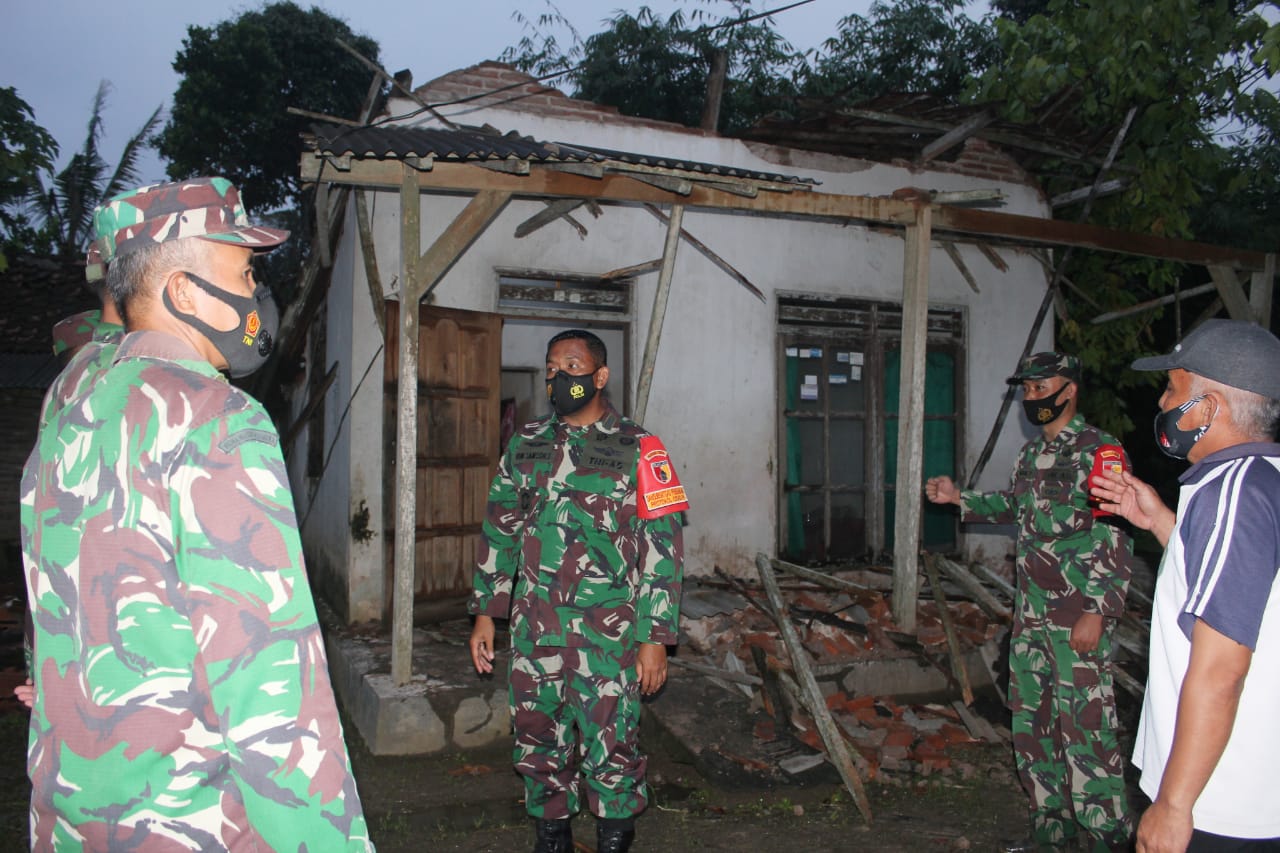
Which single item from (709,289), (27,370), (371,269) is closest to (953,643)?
(709,289)

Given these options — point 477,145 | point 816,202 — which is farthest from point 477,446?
point 816,202

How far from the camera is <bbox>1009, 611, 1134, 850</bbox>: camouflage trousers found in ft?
11.5

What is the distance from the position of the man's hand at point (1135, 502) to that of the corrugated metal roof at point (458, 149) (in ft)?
9.79

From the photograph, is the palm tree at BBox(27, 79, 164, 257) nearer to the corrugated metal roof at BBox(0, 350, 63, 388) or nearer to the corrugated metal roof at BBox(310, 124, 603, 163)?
the corrugated metal roof at BBox(0, 350, 63, 388)

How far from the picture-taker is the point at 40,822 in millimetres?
1405

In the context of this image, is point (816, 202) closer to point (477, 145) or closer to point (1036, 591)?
point (477, 145)

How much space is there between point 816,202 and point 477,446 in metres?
2.91

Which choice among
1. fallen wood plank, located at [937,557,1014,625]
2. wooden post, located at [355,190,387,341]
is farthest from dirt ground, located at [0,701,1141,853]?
wooden post, located at [355,190,387,341]

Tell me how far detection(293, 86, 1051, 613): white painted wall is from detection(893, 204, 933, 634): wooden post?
181 centimetres

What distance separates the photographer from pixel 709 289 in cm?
724

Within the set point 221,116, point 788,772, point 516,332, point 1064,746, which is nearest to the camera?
point 1064,746

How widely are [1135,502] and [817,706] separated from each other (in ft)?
8.24

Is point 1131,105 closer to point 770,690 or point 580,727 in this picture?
point 770,690

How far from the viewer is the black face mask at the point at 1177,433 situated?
2165mm
